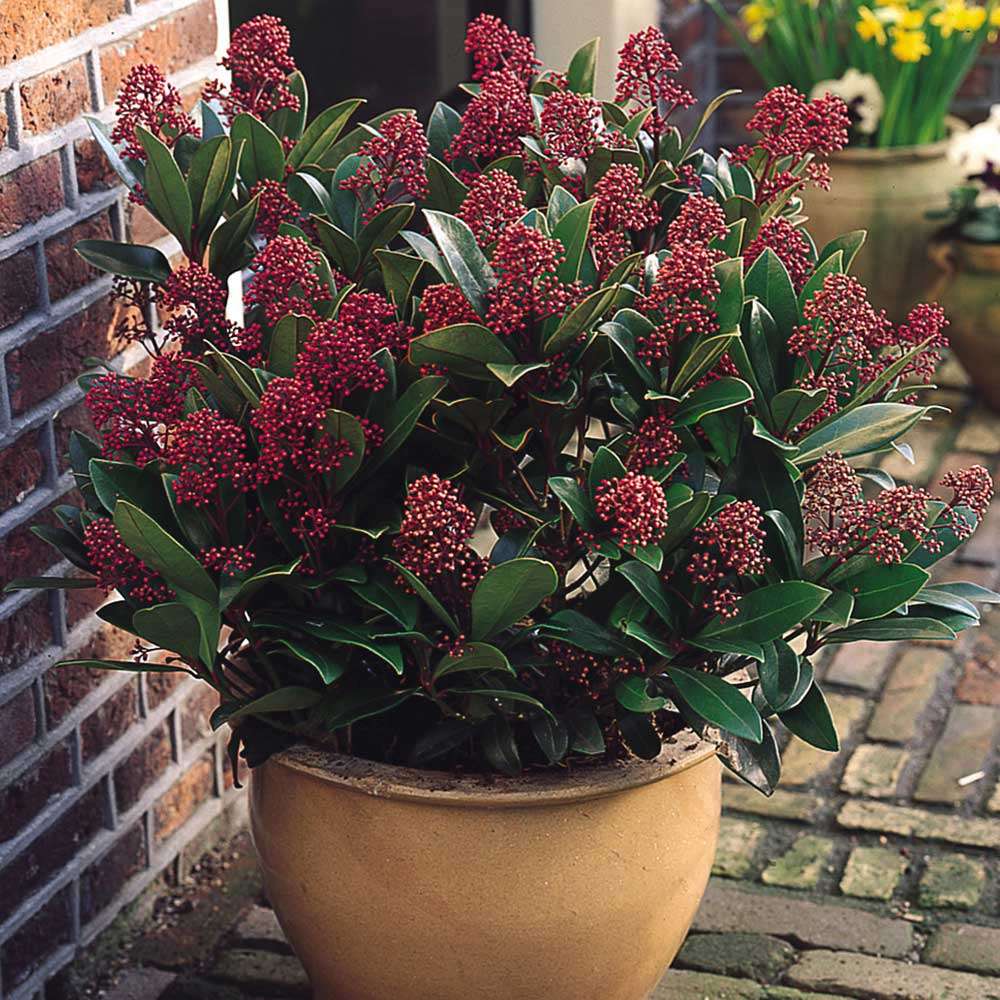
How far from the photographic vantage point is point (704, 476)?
1.59m

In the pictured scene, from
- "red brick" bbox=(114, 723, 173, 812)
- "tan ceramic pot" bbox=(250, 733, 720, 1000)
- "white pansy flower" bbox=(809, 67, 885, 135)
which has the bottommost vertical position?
"red brick" bbox=(114, 723, 173, 812)

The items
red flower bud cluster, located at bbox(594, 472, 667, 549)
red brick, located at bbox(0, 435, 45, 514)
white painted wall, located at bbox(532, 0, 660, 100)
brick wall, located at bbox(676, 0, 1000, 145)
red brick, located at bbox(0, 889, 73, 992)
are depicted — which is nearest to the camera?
red flower bud cluster, located at bbox(594, 472, 667, 549)

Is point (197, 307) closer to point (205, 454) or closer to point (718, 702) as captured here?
point (205, 454)

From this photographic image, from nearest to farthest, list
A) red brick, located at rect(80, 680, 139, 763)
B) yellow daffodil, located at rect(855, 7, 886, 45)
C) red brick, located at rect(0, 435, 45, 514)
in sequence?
1. red brick, located at rect(0, 435, 45, 514)
2. red brick, located at rect(80, 680, 139, 763)
3. yellow daffodil, located at rect(855, 7, 886, 45)

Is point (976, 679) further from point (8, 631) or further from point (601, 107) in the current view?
point (8, 631)

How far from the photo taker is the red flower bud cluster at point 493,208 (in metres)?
1.49

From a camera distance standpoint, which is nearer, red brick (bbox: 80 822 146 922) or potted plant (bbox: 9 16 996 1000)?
potted plant (bbox: 9 16 996 1000)

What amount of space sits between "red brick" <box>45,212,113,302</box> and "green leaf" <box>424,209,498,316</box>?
550mm

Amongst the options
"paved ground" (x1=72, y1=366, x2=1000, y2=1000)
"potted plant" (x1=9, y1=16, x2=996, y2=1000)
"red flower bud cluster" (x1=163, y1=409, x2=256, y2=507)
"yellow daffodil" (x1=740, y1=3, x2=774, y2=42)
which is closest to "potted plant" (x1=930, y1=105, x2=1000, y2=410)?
"yellow daffodil" (x1=740, y1=3, x2=774, y2=42)

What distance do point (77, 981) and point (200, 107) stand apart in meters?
1.06

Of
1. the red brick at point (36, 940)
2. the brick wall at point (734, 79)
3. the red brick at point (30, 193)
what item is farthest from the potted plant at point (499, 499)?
the brick wall at point (734, 79)

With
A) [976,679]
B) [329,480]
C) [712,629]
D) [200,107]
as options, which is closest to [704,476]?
[712,629]

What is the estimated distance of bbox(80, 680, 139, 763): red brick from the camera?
2.03m

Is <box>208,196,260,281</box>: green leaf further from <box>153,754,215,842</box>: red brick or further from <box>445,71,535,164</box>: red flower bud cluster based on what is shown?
<box>153,754,215,842</box>: red brick
